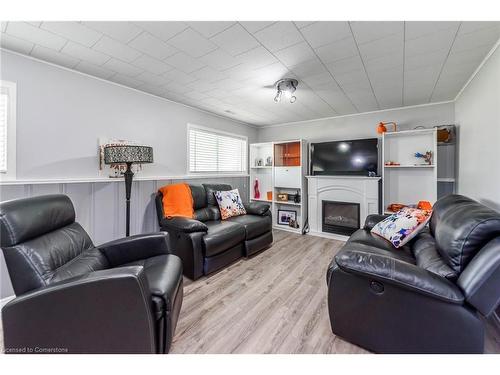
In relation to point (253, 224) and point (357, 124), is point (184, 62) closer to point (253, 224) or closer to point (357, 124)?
point (253, 224)

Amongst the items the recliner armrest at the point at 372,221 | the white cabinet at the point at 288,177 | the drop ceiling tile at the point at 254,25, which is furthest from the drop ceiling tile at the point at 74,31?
the white cabinet at the point at 288,177

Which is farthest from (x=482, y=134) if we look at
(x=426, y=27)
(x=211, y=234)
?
(x=211, y=234)

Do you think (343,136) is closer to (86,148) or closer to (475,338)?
(475,338)

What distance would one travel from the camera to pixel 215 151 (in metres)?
4.28

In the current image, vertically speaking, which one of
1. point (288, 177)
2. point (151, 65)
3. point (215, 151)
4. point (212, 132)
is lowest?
point (288, 177)

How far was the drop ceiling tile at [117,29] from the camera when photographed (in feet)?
5.32

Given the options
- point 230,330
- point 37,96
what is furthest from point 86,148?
point 230,330

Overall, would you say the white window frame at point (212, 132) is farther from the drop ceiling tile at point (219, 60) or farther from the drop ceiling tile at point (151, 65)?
the drop ceiling tile at point (219, 60)

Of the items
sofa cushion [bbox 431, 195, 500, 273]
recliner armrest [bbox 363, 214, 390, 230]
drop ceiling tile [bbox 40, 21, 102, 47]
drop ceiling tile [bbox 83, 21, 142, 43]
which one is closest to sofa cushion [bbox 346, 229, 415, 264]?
recliner armrest [bbox 363, 214, 390, 230]

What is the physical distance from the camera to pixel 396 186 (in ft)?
12.2

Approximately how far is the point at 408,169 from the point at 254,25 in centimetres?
A: 335

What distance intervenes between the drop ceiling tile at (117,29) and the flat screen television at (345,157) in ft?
11.3

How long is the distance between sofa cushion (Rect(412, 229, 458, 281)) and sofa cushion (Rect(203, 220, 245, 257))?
183 cm
